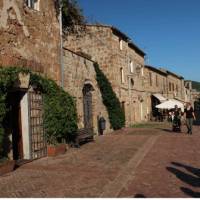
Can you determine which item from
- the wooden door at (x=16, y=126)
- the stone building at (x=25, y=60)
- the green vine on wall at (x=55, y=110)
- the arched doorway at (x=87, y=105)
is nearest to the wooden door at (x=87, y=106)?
the arched doorway at (x=87, y=105)

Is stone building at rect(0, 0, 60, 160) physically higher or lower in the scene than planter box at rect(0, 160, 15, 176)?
higher

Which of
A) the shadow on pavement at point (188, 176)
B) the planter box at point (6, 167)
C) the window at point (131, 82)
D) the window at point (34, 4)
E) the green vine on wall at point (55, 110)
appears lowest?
the shadow on pavement at point (188, 176)

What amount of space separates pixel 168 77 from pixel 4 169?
117ft

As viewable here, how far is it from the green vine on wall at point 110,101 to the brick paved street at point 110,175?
8.39m

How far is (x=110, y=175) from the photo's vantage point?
8312 millimetres

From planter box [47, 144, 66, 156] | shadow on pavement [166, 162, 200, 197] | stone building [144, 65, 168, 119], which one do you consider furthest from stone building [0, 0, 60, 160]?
stone building [144, 65, 168, 119]

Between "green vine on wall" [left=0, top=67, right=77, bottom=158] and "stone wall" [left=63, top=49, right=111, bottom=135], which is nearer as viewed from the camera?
"green vine on wall" [left=0, top=67, right=77, bottom=158]

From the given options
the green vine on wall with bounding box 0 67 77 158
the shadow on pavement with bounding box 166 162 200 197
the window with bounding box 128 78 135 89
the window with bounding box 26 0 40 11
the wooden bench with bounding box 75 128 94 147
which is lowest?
the shadow on pavement with bounding box 166 162 200 197

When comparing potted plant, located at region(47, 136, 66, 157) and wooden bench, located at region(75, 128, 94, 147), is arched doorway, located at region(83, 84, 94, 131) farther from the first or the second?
potted plant, located at region(47, 136, 66, 157)

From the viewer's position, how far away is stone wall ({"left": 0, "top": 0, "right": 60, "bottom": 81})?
10461 millimetres

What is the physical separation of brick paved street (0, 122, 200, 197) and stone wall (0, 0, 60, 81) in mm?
3233

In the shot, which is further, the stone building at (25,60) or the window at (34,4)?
the window at (34,4)

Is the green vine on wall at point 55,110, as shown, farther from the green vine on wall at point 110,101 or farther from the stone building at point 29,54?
the green vine on wall at point 110,101

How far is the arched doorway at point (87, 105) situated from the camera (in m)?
17.8
